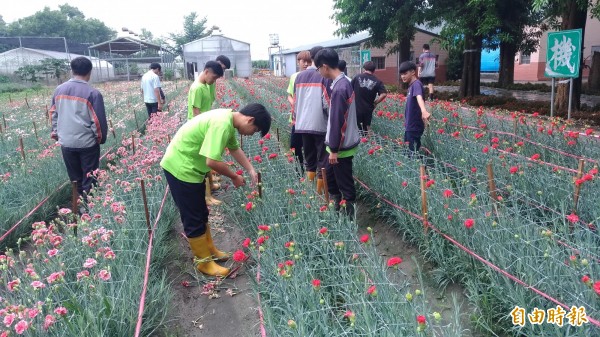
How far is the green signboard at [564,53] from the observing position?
7328 mm

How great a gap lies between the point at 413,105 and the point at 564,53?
4.61 meters

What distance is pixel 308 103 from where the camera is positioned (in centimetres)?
405

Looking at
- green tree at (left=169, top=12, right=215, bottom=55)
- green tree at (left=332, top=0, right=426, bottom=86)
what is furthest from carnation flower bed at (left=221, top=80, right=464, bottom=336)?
green tree at (left=169, top=12, right=215, bottom=55)

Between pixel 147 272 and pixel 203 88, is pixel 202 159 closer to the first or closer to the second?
A: pixel 147 272

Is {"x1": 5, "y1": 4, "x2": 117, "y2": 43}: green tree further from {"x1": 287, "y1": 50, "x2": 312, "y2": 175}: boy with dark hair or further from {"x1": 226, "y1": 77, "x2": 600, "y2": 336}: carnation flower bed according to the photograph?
{"x1": 226, "y1": 77, "x2": 600, "y2": 336}: carnation flower bed

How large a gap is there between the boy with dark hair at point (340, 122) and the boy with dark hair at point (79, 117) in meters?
2.24

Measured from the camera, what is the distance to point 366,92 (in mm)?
5395

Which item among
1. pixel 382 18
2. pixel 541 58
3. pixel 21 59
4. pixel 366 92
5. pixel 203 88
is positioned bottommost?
pixel 366 92

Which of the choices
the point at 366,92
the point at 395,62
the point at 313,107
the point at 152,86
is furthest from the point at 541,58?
the point at 313,107

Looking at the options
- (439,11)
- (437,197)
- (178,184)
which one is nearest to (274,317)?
(178,184)

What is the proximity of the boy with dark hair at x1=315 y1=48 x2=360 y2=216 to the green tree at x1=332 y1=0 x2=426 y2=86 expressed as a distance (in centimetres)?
1019

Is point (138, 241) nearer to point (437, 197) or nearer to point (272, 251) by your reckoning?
point (272, 251)

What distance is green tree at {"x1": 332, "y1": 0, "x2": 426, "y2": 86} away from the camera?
13000mm

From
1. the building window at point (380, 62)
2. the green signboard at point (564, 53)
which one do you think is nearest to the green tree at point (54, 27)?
the building window at point (380, 62)
